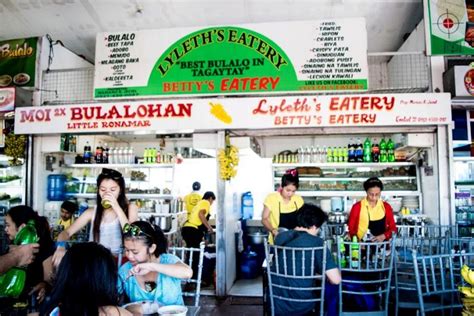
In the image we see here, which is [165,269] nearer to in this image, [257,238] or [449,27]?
[257,238]

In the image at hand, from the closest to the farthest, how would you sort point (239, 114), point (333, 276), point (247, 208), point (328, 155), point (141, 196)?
1. point (333, 276)
2. point (239, 114)
3. point (328, 155)
4. point (141, 196)
5. point (247, 208)

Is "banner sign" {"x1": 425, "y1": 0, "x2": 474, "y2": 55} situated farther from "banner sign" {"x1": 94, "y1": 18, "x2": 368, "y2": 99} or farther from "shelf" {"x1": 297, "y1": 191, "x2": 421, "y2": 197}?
"shelf" {"x1": 297, "y1": 191, "x2": 421, "y2": 197}

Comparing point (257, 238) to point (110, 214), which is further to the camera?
point (257, 238)

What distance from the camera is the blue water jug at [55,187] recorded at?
6352 mm

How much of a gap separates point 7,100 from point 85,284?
17.6 feet

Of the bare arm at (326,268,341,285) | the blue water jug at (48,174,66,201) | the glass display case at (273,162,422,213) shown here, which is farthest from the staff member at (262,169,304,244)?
the blue water jug at (48,174,66,201)

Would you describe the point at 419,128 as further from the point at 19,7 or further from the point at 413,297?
the point at 19,7

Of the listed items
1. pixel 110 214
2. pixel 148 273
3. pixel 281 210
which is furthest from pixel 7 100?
pixel 148 273

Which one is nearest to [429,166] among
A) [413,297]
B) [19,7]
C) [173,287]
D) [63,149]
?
[413,297]

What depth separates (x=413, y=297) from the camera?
129 inches

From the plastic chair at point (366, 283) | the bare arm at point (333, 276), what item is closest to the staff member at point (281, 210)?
the plastic chair at point (366, 283)

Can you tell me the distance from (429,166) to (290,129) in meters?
2.17

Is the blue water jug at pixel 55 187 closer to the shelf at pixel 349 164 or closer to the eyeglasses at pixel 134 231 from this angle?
the shelf at pixel 349 164

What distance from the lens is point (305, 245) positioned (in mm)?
2832
